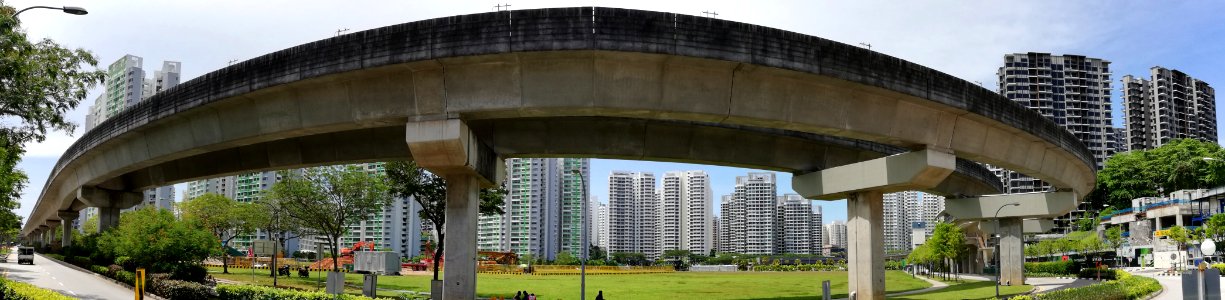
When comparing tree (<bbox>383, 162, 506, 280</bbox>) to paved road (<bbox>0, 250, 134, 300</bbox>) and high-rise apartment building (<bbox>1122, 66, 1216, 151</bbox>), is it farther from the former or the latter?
high-rise apartment building (<bbox>1122, 66, 1216, 151</bbox>)

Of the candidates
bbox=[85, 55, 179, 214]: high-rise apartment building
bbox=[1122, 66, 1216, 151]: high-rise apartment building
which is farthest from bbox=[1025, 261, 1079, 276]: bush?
bbox=[85, 55, 179, 214]: high-rise apartment building

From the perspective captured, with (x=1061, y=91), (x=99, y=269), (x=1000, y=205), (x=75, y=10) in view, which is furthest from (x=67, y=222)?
(x=1061, y=91)

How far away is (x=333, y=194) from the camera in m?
49.4

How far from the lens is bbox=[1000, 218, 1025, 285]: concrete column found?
5156 cm

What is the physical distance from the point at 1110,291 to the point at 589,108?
21.0m

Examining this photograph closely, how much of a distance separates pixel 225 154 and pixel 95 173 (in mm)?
10347

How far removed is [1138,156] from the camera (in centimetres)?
11938

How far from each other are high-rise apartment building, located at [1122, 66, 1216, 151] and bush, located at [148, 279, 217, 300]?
Answer: 18640 cm

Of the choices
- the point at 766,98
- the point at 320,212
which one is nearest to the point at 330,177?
the point at 320,212

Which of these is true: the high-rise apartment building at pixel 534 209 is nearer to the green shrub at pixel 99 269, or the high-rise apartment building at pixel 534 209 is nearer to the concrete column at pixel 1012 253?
the green shrub at pixel 99 269

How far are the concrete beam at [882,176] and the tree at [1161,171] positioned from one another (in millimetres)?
94976

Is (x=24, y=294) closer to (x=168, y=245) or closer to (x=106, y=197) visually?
(x=168, y=245)

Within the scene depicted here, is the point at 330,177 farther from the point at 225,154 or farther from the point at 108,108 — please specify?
the point at 108,108

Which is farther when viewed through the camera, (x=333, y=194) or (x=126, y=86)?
(x=126, y=86)
